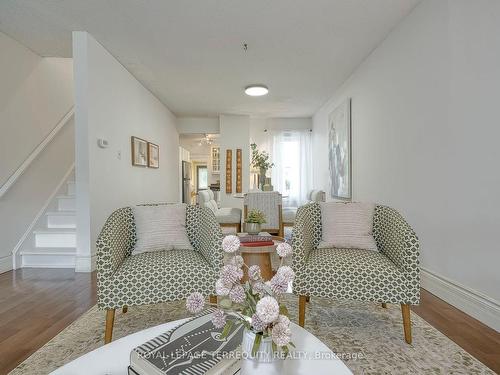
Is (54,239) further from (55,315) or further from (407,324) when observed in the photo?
(407,324)

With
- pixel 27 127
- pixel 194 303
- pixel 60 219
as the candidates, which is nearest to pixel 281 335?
pixel 194 303

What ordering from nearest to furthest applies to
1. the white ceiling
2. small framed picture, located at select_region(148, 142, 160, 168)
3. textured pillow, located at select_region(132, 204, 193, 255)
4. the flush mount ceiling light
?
textured pillow, located at select_region(132, 204, 193, 255)
the white ceiling
the flush mount ceiling light
small framed picture, located at select_region(148, 142, 160, 168)

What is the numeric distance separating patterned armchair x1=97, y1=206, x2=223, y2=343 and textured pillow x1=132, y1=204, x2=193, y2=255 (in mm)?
78

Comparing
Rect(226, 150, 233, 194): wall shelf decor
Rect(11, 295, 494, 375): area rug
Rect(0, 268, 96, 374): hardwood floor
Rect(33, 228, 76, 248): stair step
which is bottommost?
Rect(0, 268, 96, 374): hardwood floor

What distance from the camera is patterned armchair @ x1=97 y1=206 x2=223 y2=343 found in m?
1.66

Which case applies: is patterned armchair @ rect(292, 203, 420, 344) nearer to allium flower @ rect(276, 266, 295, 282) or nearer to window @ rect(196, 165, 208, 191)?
allium flower @ rect(276, 266, 295, 282)

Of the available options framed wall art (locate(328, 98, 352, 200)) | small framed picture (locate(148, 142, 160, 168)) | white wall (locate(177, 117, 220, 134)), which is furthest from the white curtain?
small framed picture (locate(148, 142, 160, 168))

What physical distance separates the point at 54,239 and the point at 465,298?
4.28 meters

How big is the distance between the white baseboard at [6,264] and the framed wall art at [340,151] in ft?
14.6

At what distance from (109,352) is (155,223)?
4.01 ft

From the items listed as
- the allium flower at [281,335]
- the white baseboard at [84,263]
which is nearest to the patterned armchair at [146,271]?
the allium flower at [281,335]

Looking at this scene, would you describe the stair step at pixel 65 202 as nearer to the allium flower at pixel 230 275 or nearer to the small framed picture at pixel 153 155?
the small framed picture at pixel 153 155

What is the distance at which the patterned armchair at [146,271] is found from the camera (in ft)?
5.46

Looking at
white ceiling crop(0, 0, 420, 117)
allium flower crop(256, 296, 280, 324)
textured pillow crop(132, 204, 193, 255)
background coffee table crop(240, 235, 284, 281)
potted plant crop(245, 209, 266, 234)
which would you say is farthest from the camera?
white ceiling crop(0, 0, 420, 117)
